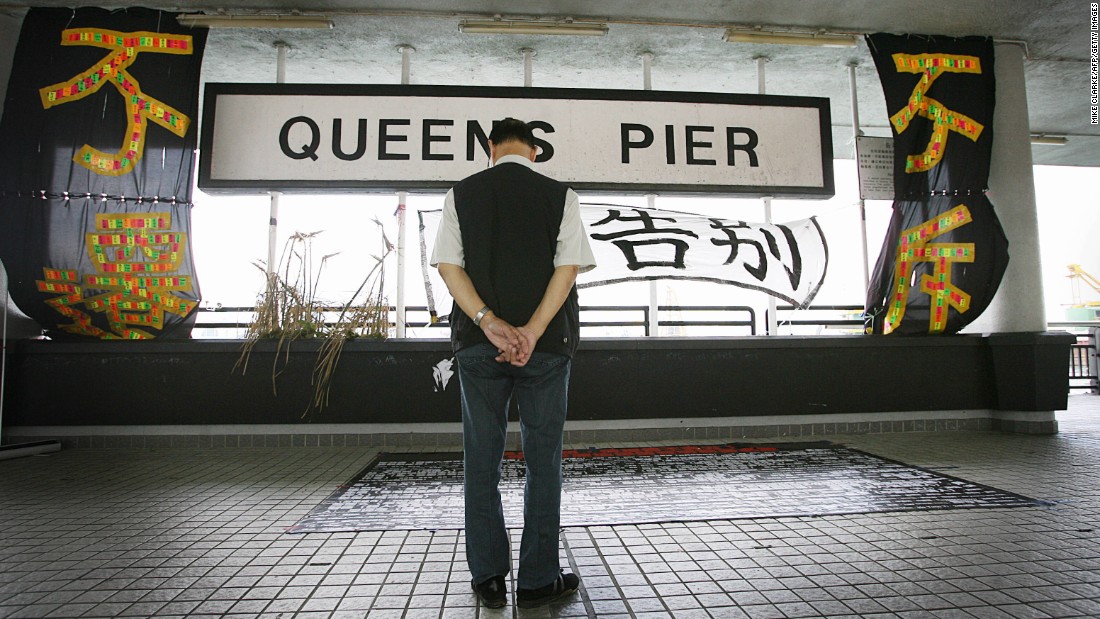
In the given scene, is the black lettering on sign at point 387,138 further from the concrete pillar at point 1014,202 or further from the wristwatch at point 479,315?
the concrete pillar at point 1014,202

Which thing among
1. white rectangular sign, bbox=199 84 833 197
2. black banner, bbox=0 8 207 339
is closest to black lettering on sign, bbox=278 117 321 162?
white rectangular sign, bbox=199 84 833 197

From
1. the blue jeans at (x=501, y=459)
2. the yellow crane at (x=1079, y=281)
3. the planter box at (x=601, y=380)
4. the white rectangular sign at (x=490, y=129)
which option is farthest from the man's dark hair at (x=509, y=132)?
the yellow crane at (x=1079, y=281)

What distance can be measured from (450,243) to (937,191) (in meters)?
4.94

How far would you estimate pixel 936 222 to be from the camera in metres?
5.05

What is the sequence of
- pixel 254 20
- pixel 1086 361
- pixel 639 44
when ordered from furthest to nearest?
pixel 1086 361
pixel 639 44
pixel 254 20

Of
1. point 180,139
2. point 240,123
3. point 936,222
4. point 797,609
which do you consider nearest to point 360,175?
point 240,123

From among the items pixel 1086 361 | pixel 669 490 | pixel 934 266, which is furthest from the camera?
pixel 1086 361

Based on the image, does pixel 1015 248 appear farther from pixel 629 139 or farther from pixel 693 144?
pixel 629 139

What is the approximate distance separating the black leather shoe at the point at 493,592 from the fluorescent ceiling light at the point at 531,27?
14.8 ft

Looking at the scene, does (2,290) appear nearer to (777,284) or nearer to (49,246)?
(49,246)

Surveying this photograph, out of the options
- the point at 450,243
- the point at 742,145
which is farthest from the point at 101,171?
the point at 742,145

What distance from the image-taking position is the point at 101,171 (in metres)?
4.60

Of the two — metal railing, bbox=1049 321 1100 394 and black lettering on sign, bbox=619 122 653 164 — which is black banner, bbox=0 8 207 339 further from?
metal railing, bbox=1049 321 1100 394

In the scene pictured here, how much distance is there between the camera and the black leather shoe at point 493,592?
1.79 metres
